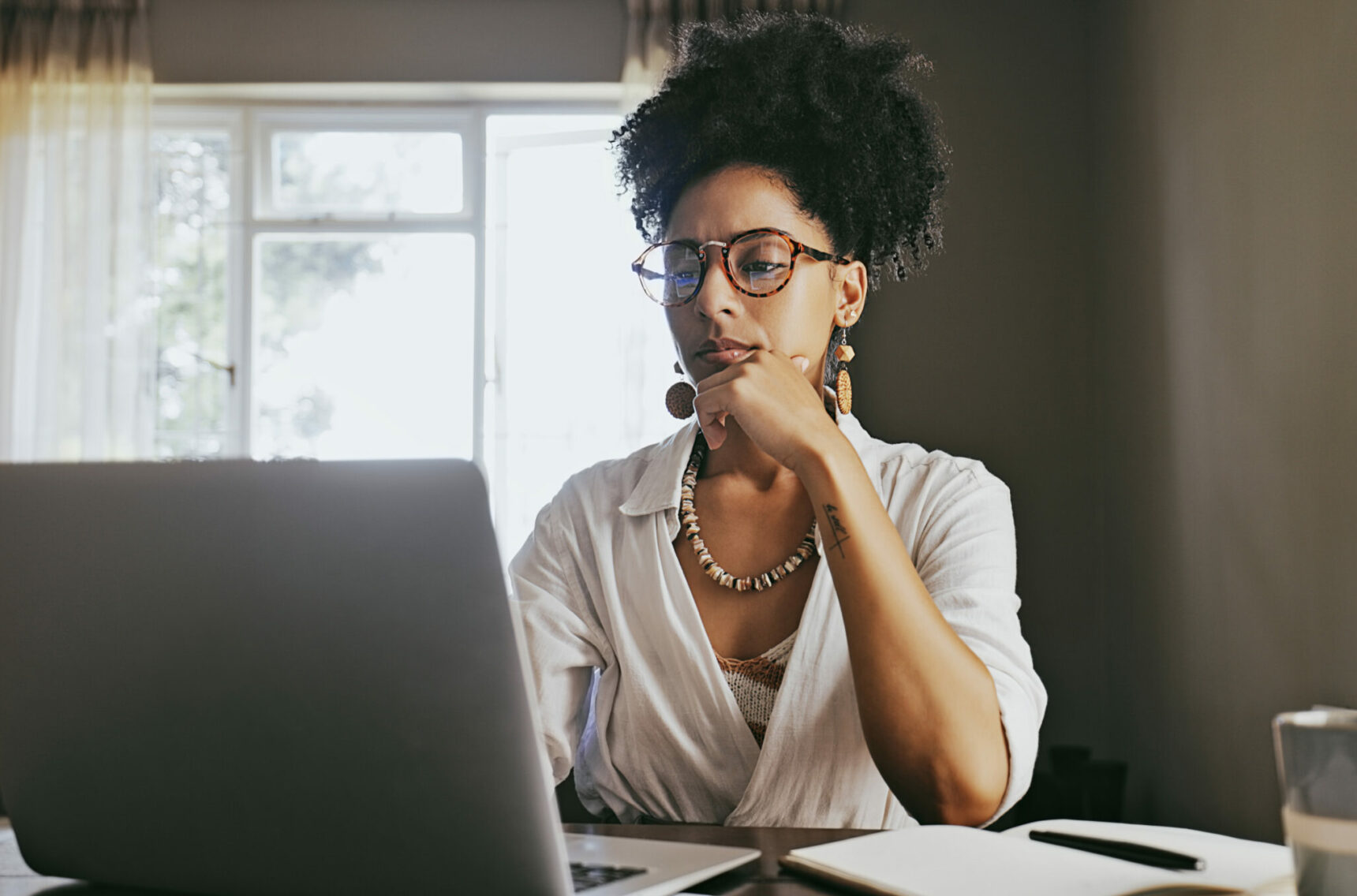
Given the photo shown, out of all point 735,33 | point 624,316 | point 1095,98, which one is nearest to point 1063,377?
point 1095,98

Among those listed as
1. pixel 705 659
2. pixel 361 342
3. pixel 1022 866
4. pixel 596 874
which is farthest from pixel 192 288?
pixel 1022 866

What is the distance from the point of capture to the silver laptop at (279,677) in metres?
0.49

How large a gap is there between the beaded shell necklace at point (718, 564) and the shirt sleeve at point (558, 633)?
5.4 inches

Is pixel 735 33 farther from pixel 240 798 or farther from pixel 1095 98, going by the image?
pixel 1095 98

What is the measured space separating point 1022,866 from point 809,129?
965 millimetres

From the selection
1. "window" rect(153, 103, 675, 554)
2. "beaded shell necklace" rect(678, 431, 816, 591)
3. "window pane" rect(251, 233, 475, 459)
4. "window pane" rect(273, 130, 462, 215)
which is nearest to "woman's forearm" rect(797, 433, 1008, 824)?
"beaded shell necklace" rect(678, 431, 816, 591)

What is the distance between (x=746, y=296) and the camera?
123 cm

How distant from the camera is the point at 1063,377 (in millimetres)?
3723

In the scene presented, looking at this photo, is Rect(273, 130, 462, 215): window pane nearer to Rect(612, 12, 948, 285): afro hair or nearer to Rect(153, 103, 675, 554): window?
Rect(153, 103, 675, 554): window

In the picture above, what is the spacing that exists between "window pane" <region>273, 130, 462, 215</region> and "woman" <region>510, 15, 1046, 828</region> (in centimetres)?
274

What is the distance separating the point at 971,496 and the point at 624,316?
2.77 meters

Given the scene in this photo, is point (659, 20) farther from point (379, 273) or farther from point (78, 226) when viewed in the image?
point (78, 226)

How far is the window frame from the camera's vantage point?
3979 mm

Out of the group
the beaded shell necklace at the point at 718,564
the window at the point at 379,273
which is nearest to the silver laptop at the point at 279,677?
the beaded shell necklace at the point at 718,564
